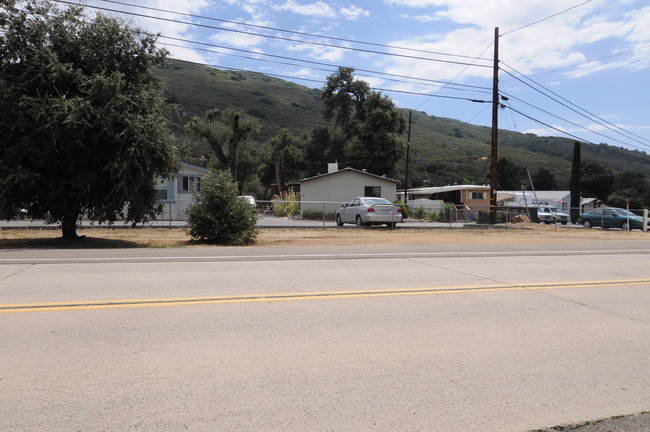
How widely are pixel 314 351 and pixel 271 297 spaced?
2.53m

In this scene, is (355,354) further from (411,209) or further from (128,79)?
(411,209)

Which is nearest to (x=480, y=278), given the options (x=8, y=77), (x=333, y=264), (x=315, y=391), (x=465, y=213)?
(x=333, y=264)

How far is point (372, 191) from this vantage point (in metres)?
43.0

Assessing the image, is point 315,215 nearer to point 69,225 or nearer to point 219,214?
point 219,214

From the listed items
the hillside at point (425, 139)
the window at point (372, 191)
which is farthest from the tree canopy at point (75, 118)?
the hillside at point (425, 139)

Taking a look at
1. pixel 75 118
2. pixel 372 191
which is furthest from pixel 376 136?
pixel 75 118

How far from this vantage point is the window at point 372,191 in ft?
140

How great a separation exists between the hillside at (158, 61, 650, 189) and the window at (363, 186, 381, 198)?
43756 mm

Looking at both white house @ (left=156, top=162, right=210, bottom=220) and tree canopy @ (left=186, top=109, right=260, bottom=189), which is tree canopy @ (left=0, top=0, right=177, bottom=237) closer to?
white house @ (left=156, top=162, right=210, bottom=220)

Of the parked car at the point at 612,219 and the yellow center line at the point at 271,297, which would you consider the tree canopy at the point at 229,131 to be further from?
the yellow center line at the point at 271,297

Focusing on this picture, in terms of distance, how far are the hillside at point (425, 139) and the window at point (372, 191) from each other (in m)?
43.8

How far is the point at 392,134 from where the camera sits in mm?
63219

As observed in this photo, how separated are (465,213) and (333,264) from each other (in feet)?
96.9

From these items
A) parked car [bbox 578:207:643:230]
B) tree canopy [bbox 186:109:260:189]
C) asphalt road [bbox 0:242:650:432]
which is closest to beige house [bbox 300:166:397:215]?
tree canopy [bbox 186:109:260:189]
